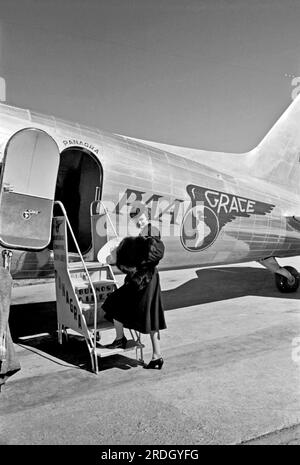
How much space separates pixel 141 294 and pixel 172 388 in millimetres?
1186

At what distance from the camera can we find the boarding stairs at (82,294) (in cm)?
556

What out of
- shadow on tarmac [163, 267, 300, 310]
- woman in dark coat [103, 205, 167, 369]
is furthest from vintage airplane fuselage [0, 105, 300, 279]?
woman in dark coat [103, 205, 167, 369]

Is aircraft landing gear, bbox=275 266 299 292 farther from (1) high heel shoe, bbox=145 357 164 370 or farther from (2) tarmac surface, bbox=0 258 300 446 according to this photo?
(1) high heel shoe, bbox=145 357 164 370

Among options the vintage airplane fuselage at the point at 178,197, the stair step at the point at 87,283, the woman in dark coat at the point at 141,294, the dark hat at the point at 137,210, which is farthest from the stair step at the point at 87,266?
the dark hat at the point at 137,210

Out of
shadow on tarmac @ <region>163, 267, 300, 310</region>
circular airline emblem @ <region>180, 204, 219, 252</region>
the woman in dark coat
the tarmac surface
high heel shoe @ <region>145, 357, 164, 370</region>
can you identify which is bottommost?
the tarmac surface

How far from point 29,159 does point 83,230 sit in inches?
96.7

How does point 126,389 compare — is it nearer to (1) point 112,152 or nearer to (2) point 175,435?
(2) point 175,435

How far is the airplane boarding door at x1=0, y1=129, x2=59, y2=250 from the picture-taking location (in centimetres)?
563

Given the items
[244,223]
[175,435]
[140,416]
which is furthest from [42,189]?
[244,223]

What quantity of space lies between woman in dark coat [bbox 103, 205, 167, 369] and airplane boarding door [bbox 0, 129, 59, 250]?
130 centimetres

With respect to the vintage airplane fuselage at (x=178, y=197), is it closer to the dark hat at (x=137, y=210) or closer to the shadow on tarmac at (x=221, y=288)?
the dark hat at (x=137, y=210)

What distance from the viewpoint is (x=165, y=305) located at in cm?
997

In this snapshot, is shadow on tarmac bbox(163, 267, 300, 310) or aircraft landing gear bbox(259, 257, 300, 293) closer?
shadow on tarmac bbox(163, 267, 300, 310)

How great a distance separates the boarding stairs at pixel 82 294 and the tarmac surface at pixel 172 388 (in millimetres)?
293
